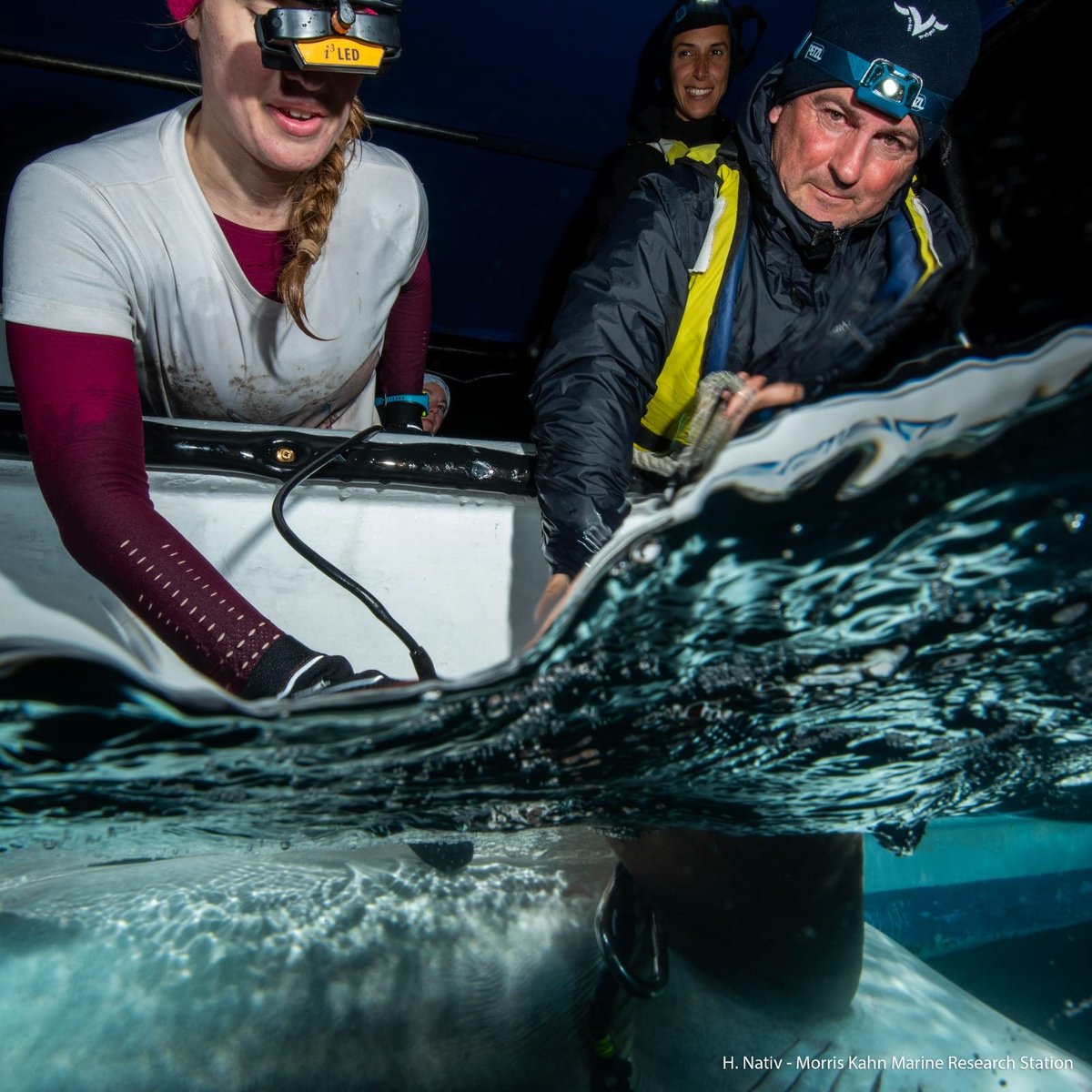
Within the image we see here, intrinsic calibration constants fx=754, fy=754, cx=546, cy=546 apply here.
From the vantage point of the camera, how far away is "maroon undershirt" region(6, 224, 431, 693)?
999 mm

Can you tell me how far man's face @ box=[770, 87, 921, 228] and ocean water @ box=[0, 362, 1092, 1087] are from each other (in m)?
0.84

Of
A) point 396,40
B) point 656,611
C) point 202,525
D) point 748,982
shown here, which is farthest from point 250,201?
point 748,982

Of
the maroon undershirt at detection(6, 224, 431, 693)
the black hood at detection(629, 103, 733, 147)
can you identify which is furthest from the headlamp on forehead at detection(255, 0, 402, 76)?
the black hood at detection(629, 103, 733, 147)

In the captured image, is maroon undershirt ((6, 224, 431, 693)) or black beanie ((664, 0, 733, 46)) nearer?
maroon undershirt ((6, 224, 431, 693))

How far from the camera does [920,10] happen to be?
1.30 metres

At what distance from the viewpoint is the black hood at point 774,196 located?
1407mm

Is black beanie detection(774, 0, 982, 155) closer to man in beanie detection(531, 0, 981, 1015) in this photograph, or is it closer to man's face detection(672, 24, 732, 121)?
man in beanie detection(531, 0, 981, 1015)

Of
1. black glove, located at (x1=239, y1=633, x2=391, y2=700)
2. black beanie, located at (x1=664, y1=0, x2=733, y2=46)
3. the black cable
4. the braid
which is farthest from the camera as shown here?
black beanie, located at (x1=664, y1=0, x2=733, y2=46)

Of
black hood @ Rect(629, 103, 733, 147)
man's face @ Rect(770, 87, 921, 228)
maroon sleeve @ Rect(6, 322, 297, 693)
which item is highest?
black hood @ Rect(629, 103, 733, 147)

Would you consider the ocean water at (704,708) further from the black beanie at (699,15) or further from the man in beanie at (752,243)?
the black beanie at (699,15)

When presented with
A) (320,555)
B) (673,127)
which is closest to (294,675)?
(320,555)

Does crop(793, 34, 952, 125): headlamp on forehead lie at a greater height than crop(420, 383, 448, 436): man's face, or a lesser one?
greater

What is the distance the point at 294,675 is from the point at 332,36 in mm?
859

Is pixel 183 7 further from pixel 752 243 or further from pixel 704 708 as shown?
pixel 704 708
